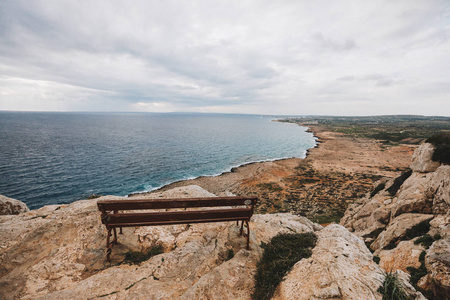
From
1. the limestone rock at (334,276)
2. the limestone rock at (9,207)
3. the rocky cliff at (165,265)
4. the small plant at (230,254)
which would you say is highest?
the limestone rock at (334,276)

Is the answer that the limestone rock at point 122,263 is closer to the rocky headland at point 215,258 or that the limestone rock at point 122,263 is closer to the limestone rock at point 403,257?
the rocky headland at point 215,258

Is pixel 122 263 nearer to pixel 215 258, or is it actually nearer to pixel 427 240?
pixel 215 258

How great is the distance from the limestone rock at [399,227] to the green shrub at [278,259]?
4710mm

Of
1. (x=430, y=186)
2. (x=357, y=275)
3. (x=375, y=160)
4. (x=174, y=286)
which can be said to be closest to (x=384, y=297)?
(x=357, y=275)

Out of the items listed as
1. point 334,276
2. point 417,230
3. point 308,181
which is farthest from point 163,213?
point 308,181

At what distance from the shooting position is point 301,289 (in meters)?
4.10

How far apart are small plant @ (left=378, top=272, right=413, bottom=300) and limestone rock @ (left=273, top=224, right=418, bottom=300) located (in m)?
0.10

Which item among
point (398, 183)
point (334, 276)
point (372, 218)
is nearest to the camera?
point (334, 276)

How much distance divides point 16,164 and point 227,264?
2069 inches

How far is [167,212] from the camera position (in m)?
5.35

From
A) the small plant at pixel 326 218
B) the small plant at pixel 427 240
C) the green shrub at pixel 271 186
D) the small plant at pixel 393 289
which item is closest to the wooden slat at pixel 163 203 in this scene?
the small plant at pixel 393 289

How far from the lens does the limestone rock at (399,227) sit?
26.2ft

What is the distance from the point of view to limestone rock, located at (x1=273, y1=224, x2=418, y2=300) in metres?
3.79

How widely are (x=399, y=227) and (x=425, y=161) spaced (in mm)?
5824
